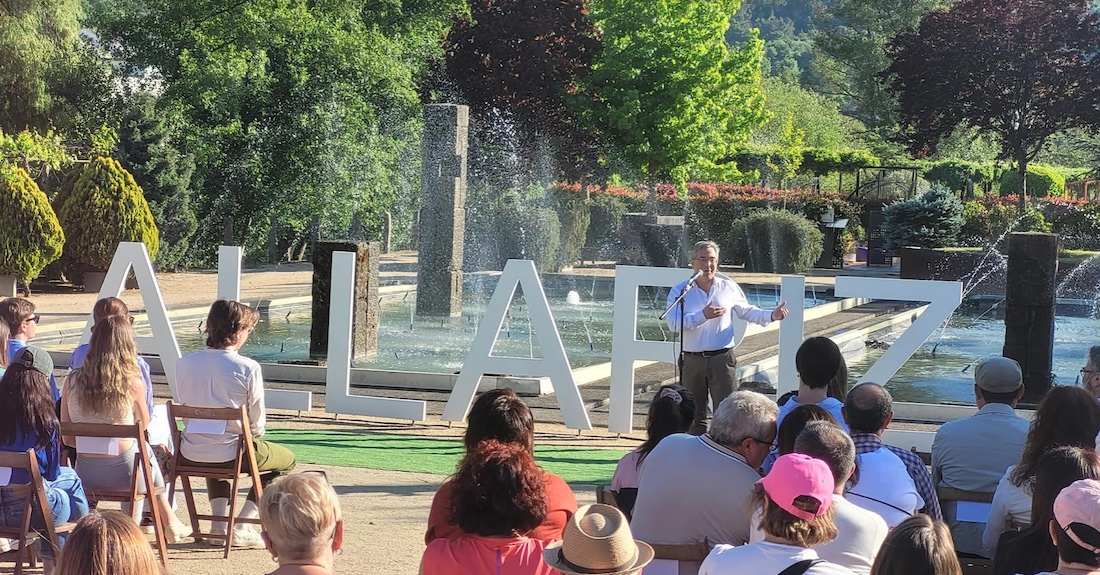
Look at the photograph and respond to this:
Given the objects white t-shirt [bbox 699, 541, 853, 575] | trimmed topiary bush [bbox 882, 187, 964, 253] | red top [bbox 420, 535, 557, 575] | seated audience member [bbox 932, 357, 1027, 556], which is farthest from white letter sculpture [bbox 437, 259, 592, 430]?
trimmed topiary bush [bbox 882, 187, 964, 253]

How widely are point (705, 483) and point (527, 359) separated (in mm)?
5563

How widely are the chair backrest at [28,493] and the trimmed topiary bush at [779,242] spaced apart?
2654 cm

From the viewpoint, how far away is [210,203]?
2823cm

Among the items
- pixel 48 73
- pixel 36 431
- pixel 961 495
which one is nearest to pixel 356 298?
pixel 36 431

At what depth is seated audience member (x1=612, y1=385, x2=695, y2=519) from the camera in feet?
16.8

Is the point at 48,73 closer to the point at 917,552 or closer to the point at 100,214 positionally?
the point at 100,214

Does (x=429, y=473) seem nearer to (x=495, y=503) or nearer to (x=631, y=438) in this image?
(x=631, y=438)

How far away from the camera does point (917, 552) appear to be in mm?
3078

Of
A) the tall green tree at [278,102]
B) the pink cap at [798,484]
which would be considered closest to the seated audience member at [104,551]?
the pink cap at [798,484]

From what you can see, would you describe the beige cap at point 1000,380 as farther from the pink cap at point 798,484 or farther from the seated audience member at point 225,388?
the seated audience member at point 225,388

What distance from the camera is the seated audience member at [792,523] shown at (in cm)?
346

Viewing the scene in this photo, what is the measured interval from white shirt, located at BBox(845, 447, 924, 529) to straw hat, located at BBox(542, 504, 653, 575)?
1379 mm

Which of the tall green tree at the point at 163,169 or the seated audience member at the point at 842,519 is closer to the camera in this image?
the seated audience member at the point at 842,519

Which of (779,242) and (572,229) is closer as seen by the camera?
(779,242)
